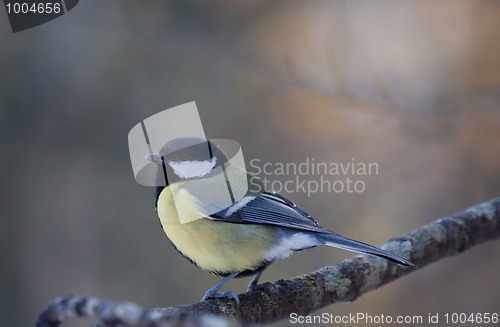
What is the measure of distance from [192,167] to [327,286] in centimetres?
31

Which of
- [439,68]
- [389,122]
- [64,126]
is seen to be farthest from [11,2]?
[439,68]

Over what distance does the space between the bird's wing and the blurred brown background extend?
56 centimetres

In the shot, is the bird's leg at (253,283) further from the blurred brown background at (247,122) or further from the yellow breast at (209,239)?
the blurred brown background at (247,122)

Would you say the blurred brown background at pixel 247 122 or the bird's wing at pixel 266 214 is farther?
the blurred brown background at pixel 247 122

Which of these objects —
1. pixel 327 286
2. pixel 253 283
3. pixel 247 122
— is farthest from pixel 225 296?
pixel 247 122

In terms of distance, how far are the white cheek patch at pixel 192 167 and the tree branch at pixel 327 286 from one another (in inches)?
9.1

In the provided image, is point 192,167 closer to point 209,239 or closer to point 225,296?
point 209,239

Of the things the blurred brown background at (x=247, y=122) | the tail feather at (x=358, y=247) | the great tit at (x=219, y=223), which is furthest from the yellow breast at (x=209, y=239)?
the blurred brown background at (x=247, y=122)

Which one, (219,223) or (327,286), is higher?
(219,223)

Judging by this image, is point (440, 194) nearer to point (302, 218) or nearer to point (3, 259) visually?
point (302, 218)

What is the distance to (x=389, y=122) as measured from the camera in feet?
5.46

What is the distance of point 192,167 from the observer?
0.99 metres

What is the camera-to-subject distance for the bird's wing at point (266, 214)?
0.96 m

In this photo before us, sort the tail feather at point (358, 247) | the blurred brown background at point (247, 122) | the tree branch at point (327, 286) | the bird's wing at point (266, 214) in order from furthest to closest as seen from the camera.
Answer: the blurred brown background at point (247, 122)
the bird's wing at point (266, 214)
the tail feather at point (358, 247)
the tree branch at point (327, 286)
